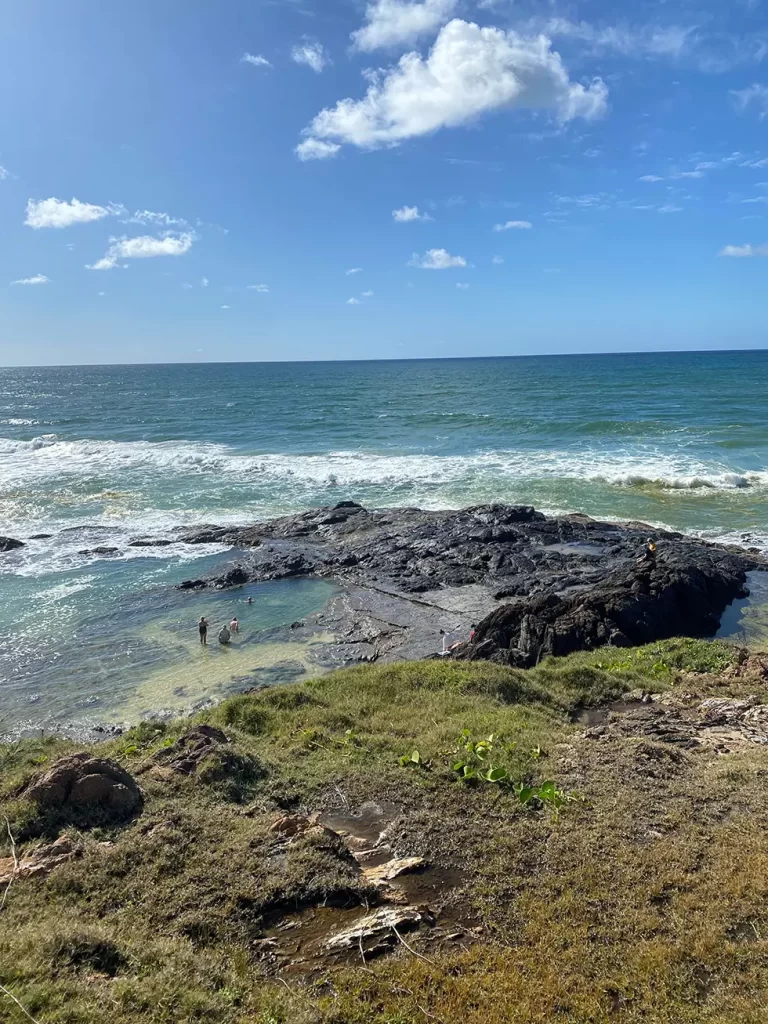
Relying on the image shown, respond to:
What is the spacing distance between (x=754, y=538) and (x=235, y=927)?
2328 centimetres

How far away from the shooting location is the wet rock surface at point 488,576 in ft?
48.9

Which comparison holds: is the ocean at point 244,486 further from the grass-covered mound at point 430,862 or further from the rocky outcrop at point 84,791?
the rocky outcrop at point 84,791

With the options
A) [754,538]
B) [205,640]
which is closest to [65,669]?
[205,640]

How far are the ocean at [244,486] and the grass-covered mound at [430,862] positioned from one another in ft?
18.2

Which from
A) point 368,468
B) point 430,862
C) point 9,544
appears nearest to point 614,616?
point 430,862

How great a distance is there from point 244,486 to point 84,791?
92.3ft

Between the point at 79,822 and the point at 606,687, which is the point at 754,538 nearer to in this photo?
the point at 606,687

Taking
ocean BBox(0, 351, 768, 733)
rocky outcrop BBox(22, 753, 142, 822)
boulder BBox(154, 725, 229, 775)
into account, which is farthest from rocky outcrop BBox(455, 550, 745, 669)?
rocky outcrop BBox(22, 753, 142, 822)

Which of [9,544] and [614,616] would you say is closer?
[614,616]

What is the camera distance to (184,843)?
20.5 feet

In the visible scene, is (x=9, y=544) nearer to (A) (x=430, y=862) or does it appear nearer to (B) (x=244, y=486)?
(B) (x=244, y=486)

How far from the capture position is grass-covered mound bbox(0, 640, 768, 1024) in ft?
15.1

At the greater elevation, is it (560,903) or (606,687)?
(560,903)

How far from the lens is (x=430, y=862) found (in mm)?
6266
